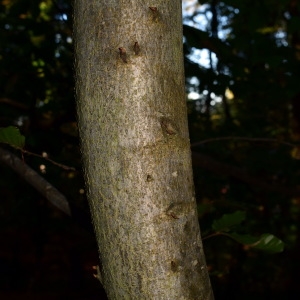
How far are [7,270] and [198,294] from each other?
883 cm

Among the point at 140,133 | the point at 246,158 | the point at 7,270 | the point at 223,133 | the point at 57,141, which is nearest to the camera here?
the point at 140,133

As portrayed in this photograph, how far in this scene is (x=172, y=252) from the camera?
811 mm

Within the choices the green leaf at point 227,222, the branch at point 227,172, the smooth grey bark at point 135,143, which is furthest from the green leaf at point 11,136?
the branch at point 227,172

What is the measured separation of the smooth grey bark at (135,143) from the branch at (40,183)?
2.40ft

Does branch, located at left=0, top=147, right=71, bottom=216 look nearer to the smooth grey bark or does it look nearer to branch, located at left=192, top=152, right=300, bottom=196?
the smooth grey bark

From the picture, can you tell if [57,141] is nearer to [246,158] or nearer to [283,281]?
[246,158]

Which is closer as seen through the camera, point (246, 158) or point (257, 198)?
point (246, 158)

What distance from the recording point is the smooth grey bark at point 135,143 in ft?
2.59

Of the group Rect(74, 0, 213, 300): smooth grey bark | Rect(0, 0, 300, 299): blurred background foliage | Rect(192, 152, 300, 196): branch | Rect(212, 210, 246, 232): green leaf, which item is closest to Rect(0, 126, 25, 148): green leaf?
Rect(0, 0, 300, 299): blurred background foliage

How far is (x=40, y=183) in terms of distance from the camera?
1713mm

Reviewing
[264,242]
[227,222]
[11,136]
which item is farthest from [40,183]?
[264,242]

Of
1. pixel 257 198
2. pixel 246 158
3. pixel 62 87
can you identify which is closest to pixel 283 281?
pixel 257 198

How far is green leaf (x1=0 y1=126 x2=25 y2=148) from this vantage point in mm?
1253

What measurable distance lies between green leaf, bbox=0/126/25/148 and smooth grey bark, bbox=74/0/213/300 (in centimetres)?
48
